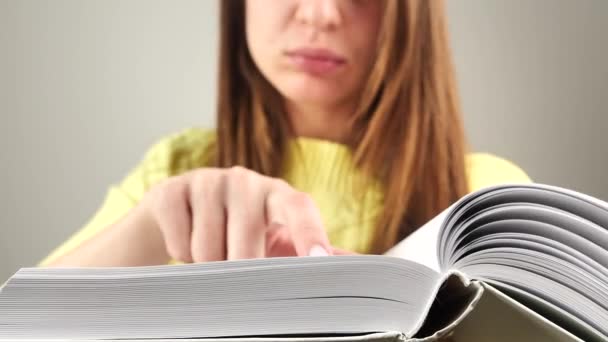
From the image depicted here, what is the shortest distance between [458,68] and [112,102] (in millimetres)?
557

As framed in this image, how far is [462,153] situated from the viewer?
759 mm

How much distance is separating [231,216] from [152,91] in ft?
1.60

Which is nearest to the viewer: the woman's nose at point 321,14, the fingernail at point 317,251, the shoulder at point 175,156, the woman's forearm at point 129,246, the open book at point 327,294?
the open book at point 327,294

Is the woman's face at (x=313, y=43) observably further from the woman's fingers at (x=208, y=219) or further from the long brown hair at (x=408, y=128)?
the woman's fingers at (x=208, y=219)

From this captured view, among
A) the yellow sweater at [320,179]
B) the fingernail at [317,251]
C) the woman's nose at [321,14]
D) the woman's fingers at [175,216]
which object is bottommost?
the yellow sweater at [320,179]

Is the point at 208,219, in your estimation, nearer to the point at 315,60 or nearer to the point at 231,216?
the point at 231,216

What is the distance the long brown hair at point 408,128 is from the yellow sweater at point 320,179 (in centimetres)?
2

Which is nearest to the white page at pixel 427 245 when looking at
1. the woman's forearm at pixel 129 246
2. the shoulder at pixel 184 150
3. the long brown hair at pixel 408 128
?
the woman's forearm at pixel 129 246

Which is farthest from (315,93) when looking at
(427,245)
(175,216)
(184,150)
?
(427,245)

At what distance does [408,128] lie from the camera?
0.74 m

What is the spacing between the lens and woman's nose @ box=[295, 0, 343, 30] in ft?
2.32

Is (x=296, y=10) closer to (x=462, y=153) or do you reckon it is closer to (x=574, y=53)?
(x=462, y=153)

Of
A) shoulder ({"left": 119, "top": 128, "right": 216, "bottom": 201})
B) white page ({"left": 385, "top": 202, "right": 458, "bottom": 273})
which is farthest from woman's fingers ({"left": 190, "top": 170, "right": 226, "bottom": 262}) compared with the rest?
shoulder ({"left": 119, "top": 128, "right": 216, "bottom": 201})

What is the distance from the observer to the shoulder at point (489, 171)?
0.75 m
